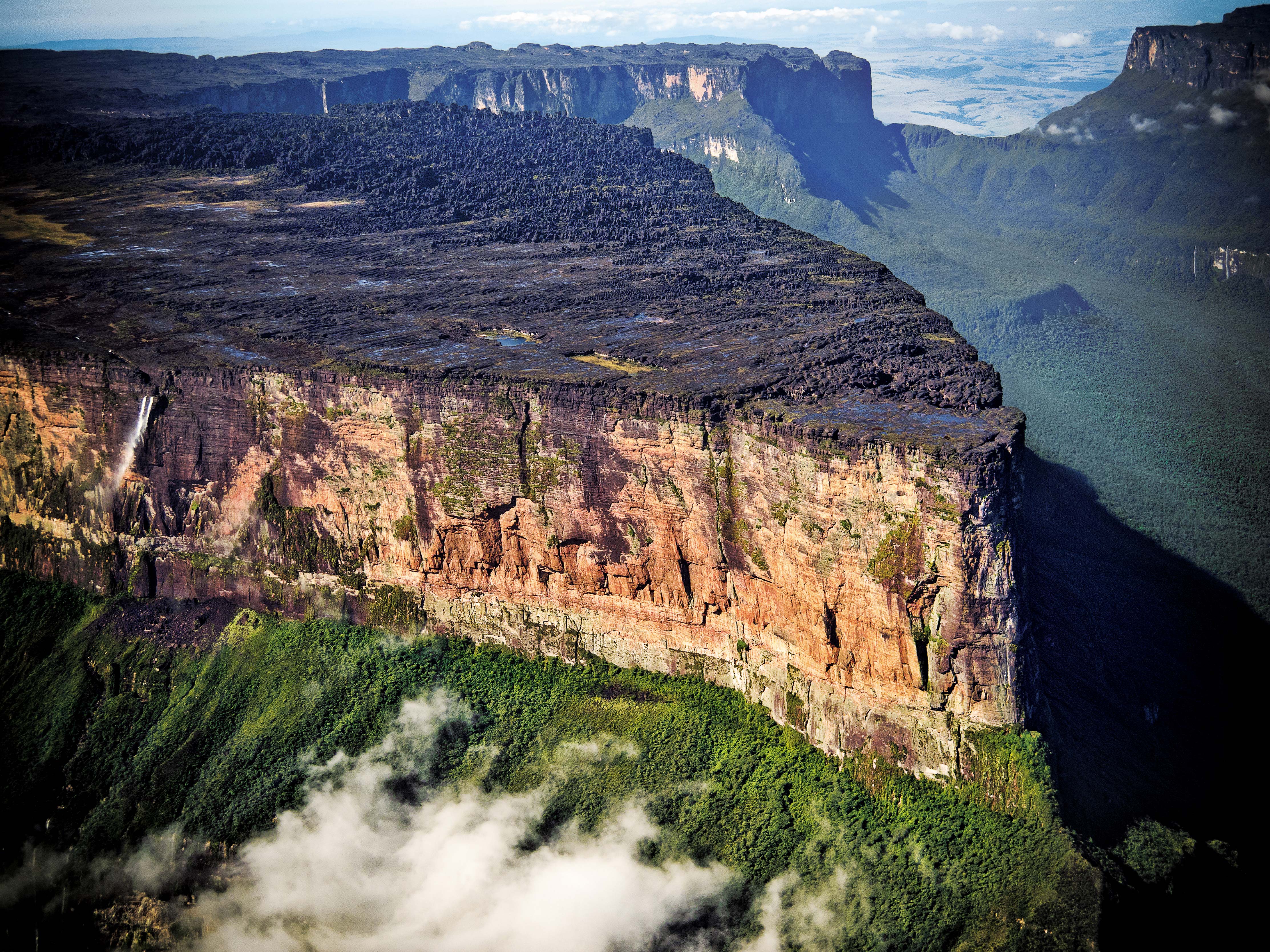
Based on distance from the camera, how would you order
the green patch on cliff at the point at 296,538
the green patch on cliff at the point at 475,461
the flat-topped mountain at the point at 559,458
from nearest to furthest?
1. the flat-topped mountain at the point at 559,458
2. the green patch on cliff at the point at 475,461
3. the green patch on cliff at the point at 296,538

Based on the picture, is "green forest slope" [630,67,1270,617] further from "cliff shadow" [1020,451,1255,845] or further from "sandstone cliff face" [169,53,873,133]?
"cliff shadow" [1020,451,1255,845]

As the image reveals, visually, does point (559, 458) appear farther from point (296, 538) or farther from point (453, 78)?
point (453, 78)

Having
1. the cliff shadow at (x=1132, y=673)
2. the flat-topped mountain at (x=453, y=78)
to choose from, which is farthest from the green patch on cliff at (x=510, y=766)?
the flat-topped mountain at (x=453, y=78)

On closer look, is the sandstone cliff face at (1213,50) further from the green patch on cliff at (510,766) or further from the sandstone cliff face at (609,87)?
the green patch on cliff at (510,766)

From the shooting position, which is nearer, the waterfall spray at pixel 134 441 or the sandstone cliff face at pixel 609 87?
the waterfall spray at pixel 134 441

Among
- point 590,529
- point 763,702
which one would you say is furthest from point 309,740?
point 763,702

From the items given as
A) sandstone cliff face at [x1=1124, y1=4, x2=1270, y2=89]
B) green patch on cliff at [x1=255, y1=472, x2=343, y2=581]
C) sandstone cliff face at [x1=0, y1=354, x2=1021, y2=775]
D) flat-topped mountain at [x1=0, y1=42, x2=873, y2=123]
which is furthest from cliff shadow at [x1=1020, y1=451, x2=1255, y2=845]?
flat-topped mountain at [x1=0, y1=42, x2=873, y2=123]

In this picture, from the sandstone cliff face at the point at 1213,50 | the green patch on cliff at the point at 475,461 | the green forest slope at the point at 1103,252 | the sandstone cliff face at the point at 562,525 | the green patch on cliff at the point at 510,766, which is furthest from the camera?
the sandstone cliff face at the point at 1213,50

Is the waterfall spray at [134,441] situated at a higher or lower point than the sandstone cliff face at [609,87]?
lower
